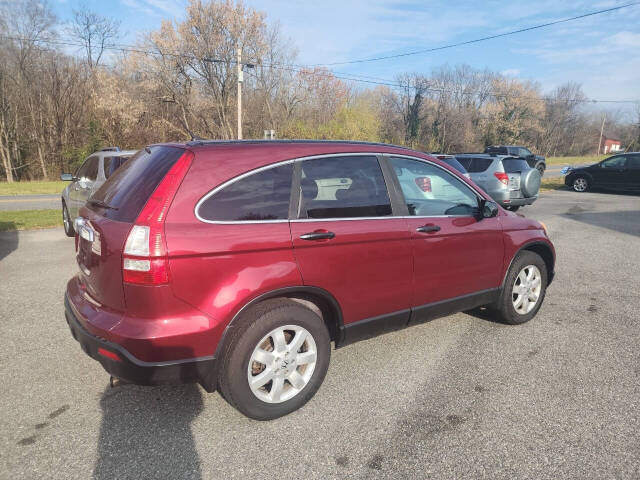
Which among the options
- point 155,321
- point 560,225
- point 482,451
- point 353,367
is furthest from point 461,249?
point 560,225

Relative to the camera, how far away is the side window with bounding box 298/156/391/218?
2820 millimetres

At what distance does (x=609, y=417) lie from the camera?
2.73 meters

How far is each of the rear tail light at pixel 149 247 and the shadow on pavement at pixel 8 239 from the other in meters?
6.14

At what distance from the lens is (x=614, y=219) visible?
1127 centimetres

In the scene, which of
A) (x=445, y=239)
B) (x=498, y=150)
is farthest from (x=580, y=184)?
(x=445, y=239)

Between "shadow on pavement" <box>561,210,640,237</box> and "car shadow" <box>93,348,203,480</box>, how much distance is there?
33.4 feet

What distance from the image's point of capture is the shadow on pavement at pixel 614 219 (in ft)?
32.4

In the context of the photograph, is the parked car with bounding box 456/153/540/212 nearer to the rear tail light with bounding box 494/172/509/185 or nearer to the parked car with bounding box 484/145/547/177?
the rear tail light with bounding box 494/172/509/185

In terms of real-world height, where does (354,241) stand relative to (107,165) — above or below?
below

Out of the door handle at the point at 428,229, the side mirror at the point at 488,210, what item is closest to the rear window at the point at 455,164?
the side mirror at the point at 488,210

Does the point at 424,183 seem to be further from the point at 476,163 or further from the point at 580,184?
the point at 580,184

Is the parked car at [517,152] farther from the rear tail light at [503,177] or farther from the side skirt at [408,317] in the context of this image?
the side skirt at [408,317]

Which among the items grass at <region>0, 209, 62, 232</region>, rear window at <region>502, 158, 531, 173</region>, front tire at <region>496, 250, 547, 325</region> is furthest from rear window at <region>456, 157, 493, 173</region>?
grass at <region>0, 209, 62, 232</region>

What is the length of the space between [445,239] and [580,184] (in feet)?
61.6
